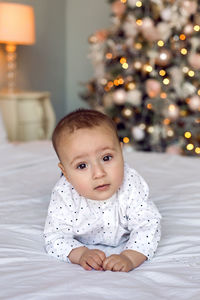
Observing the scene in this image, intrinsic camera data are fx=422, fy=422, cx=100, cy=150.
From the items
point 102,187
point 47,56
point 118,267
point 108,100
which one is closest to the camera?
point 118,267

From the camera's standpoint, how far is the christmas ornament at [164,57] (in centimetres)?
321

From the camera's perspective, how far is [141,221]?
97cm

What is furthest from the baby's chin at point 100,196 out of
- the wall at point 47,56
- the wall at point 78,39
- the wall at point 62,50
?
the wall at point 78,39

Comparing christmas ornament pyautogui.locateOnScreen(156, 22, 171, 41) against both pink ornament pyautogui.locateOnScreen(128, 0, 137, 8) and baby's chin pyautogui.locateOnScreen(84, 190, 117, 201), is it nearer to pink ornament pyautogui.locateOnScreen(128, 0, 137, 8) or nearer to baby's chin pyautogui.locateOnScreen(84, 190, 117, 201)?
pink ornament pyautogui.locateOnScreen(128, 0, 137, 8)

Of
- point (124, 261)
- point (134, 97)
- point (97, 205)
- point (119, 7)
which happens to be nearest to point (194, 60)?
point (134, 97)

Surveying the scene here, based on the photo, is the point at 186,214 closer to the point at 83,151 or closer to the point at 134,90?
the point at 83,151

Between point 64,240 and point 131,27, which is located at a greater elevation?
point 131,27

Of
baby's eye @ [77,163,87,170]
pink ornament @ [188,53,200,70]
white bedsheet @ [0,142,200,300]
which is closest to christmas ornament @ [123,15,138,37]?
pink ornament @ [188,53,200,70]

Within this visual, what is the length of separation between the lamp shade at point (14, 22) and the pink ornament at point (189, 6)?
1.21m

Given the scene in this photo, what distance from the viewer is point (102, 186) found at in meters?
0.93

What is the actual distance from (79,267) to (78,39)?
425cm

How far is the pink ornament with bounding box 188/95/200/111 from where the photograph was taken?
3127 mm

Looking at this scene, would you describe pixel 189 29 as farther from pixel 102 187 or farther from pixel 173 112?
pixel 102 187

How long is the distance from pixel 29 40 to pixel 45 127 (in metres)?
0.76
